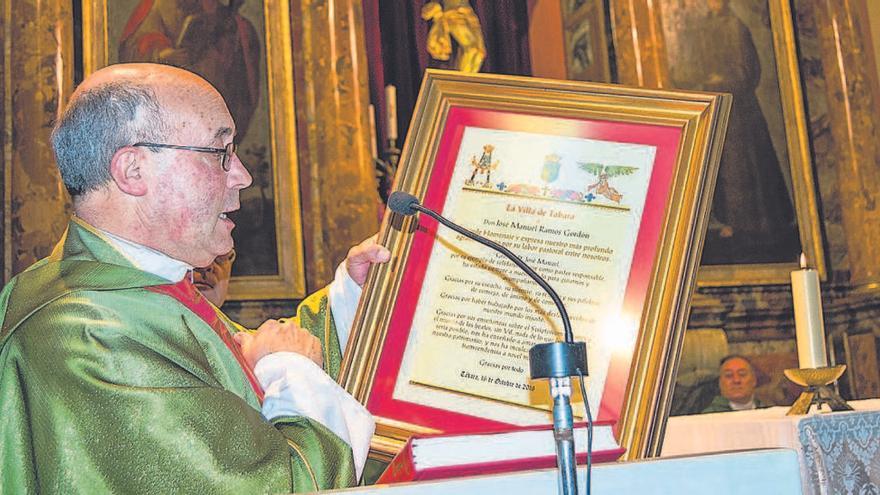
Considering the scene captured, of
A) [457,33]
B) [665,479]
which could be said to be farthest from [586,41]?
[665,479]

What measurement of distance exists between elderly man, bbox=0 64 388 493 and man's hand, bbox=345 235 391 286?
2 centimetres

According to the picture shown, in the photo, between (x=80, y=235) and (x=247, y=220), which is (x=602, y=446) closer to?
(x=80, y=235)

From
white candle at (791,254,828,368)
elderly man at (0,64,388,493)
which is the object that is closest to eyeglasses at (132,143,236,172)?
elderly man at (0,64,388,493)

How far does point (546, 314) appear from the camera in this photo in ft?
7.40

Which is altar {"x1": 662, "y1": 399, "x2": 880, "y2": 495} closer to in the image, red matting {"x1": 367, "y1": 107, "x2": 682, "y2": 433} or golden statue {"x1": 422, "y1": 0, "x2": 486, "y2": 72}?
red matting {"x1": 367, "y1": 107, "x2": 682, "y2": 433}

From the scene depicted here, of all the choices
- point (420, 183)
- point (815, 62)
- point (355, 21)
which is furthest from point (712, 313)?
point (420, 183)

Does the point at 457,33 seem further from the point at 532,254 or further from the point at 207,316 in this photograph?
the point at 207,316

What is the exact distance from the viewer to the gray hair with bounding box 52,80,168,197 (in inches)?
80.0

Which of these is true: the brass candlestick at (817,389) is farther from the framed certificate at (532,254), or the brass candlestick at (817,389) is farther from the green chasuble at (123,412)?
the green chasuble at (123,412)

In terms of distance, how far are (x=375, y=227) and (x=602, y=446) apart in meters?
4.22

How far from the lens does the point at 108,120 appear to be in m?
2.04

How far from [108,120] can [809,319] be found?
183 cm

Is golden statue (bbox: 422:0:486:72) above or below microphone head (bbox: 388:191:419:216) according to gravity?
above

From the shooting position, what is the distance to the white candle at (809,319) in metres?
2.79
